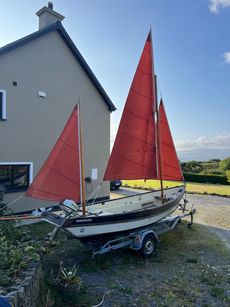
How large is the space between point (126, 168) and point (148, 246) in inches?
105

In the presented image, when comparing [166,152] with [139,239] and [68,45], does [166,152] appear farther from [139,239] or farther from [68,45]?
[68,45]

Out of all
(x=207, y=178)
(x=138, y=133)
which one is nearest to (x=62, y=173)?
(x=138, y=133)

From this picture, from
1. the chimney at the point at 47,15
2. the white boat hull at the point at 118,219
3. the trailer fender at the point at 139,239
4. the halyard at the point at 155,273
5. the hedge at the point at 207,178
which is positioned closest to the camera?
the halyard at the point at 155,273

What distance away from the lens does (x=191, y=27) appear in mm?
12711

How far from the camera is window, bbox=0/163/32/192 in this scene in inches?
417

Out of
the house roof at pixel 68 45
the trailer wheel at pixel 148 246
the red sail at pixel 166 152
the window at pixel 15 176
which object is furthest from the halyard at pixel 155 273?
the house roof at pixel 68 45

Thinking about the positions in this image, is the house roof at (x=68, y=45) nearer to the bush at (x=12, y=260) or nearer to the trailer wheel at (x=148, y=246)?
the bush at (x=12, y=260)

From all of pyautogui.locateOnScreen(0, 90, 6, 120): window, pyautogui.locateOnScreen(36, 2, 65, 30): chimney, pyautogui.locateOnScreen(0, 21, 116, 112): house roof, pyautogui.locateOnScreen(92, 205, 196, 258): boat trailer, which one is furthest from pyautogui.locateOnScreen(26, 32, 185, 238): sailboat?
pyautogui.locateOnScreen(36, 2, 65, 30): chimney

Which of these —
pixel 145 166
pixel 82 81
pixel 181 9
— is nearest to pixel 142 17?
pixel 181 9

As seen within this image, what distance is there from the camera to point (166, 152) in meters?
9.96

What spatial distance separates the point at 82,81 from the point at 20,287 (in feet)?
37.7

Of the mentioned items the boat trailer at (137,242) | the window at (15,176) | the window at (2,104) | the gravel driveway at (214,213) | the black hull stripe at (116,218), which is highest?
the window at (2,104)

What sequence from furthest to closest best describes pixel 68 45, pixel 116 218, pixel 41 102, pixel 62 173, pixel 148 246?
1. pixel 68 45
2. pixel 41 102
3. pixel 148 246
4. pixel 116 218
5. pixel 62 173

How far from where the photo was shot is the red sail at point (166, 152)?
9.83 metres
